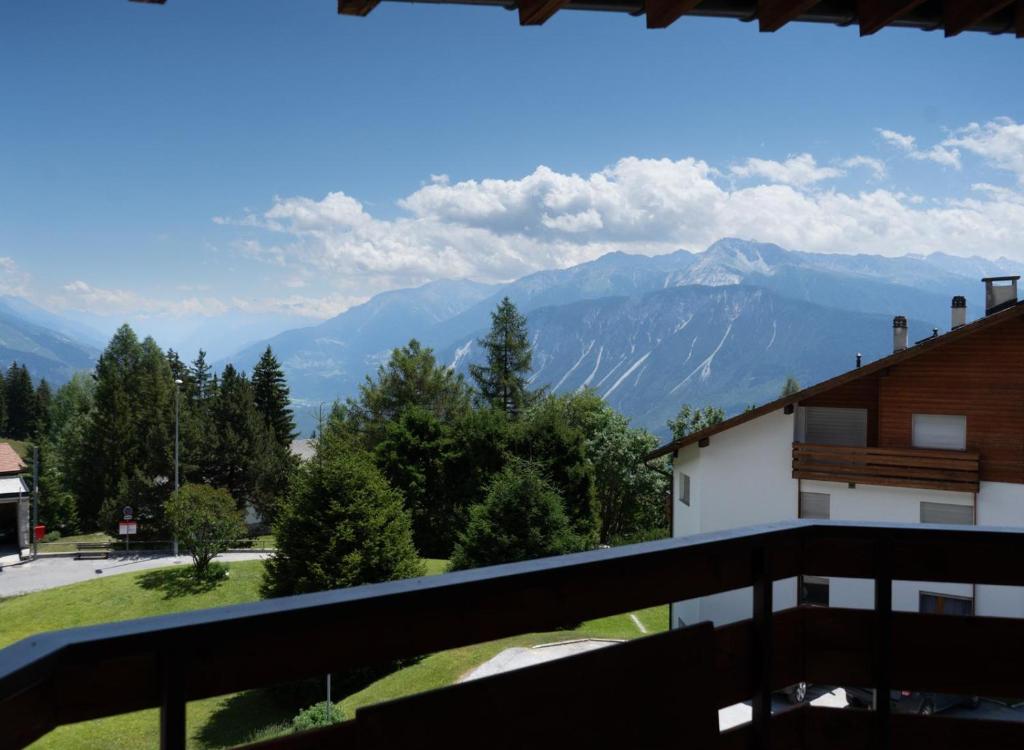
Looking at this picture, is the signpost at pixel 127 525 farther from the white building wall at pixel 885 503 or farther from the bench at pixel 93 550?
the white building wall at pixel 885 503

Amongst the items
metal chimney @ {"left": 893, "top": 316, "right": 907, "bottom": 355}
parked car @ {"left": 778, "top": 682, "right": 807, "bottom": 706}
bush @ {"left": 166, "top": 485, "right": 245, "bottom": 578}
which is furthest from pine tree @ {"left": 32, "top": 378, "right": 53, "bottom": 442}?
parked car @ {"left": 778, "top": 682, "right": 807, "bottom": 706}

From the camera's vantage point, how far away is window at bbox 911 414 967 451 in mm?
15797

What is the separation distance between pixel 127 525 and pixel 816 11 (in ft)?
133

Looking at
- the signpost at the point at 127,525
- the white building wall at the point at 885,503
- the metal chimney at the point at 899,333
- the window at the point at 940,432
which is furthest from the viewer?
the signpost at the point at 127,525

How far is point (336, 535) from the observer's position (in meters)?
21.0

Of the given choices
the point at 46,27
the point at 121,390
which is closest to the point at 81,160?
the point at 121,390

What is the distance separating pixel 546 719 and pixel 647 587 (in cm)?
35

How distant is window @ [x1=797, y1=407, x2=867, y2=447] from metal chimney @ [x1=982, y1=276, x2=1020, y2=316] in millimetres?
4689

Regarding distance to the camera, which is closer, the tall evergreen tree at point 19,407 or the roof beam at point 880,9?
the roof beam at point 880,9

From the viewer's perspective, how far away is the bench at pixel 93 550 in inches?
1442

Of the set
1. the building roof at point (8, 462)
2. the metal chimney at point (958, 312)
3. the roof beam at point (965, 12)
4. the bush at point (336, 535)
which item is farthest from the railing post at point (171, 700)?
the building roof at point (8, 462)

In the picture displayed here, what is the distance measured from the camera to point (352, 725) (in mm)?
1177

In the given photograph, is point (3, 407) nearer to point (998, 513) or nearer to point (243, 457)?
point (243, 457)

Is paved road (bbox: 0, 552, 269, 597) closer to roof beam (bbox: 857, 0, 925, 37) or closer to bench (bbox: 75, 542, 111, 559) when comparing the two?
bench (bbox: 75, 542, 111, 559)
